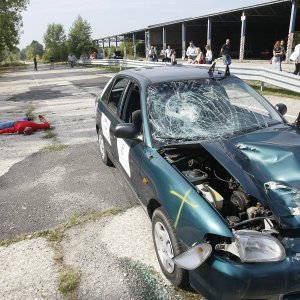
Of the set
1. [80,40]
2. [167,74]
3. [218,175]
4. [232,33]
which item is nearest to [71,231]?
[218,175]

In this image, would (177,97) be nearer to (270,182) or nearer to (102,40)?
(270,182)

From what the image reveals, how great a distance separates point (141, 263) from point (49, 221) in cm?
145

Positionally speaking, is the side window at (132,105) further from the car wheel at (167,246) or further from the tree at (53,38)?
the tree at (53,38)

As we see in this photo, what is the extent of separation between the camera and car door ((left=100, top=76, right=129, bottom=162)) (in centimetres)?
441

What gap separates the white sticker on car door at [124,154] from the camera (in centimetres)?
381

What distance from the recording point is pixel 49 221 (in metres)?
4.09

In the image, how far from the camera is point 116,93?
4.87 metres

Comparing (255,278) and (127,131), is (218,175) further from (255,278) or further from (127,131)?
(255,278)

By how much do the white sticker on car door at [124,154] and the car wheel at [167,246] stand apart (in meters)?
0.98

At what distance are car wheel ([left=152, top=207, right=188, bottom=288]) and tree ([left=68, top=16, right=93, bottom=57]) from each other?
172ft

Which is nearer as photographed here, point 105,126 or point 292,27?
point 105,126

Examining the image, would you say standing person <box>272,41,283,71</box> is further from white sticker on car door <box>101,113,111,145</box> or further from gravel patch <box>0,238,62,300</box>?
gravel patch <box>0,238,62,300</box>

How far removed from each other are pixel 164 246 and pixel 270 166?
1119 mm

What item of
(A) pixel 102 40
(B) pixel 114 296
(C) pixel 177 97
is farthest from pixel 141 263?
(A) pixel 102 40
